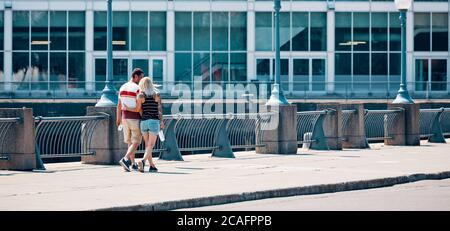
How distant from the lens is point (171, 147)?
22.2 metres

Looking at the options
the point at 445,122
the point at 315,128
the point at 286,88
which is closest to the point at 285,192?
the point at 315,128

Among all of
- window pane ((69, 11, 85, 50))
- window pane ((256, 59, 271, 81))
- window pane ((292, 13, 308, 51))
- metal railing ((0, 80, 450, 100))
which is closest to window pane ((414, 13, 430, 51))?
metal railing ((0, 80, 450, 100))

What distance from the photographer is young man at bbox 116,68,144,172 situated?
1877cm

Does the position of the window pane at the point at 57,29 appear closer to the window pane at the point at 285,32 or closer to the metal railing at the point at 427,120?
the window pane at the point at 285,32

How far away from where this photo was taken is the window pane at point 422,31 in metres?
60.4

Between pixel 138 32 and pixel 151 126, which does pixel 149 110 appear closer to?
pixel 151 126

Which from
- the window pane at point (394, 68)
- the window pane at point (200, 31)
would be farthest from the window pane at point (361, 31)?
the window pane at point (200, 31)

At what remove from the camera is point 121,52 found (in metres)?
57.6

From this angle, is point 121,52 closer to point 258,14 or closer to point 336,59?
point 258,14

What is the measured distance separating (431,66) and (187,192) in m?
47.6

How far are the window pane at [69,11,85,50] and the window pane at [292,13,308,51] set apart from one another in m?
12.2
